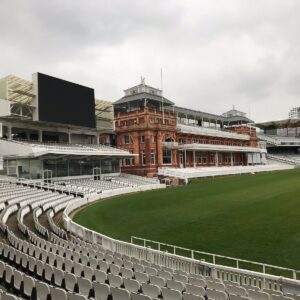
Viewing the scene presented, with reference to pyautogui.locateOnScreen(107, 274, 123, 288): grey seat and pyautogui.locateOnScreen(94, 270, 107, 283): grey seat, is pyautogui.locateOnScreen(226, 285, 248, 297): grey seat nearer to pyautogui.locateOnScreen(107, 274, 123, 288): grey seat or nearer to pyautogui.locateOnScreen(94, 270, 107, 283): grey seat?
pyautogui.locateOnScreen(107, 274, 123, 288): grey seat

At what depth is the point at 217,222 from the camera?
24453mm

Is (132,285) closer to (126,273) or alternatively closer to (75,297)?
(126,273)

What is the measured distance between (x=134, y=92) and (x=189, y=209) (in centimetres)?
4870

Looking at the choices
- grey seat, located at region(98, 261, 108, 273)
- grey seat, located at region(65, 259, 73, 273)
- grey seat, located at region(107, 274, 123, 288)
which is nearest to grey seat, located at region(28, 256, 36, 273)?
grey seat, located at region(65, 259, 73, 273)

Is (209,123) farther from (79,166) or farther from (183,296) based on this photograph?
(183,296)

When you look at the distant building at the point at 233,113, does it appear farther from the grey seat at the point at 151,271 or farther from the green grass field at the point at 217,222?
the grey seat at the point at 151,271

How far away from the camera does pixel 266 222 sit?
76.7 ft

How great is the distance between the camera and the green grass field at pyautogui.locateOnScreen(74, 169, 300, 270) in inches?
712

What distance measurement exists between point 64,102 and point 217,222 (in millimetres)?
32818

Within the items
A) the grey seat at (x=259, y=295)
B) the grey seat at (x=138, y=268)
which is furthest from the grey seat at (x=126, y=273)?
the grey seat at (x=259, y=295)

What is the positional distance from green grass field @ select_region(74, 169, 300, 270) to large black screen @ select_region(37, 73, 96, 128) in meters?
16.8

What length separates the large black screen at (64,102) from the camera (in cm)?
4922

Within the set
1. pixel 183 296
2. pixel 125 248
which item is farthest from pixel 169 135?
pixel 183 296

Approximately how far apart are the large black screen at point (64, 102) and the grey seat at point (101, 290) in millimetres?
41669
